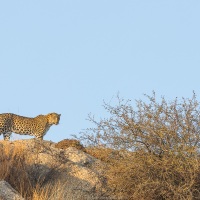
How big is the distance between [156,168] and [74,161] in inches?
111

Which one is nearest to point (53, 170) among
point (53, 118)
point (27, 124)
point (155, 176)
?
point (155, 176)

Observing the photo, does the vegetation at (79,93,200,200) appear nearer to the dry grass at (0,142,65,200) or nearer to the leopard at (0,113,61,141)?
the dry grass at (0,142,65,200)

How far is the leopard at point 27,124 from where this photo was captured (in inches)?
920

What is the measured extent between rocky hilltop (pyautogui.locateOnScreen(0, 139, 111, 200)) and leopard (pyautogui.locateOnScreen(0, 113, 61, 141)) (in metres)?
7.14

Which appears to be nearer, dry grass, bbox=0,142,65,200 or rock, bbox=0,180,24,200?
rock, bbox=0,180,24,200

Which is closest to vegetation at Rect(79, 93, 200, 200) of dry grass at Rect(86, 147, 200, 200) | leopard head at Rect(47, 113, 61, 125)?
dry grass at Rect(86, 147, 200, 200)

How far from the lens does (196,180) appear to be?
13641 mm

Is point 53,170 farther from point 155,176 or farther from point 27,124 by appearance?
point 27,124

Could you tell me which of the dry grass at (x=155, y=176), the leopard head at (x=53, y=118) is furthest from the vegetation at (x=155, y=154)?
the leopard head at (x=53, y=118)

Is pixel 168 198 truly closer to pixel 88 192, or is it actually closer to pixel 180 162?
pixel 180 162

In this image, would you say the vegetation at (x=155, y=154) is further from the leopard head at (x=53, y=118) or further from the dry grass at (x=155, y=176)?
the leopard head at (x=53, y=118)

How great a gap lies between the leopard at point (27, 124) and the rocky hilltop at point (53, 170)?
714cm

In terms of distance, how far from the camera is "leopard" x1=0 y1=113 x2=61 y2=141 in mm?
23375

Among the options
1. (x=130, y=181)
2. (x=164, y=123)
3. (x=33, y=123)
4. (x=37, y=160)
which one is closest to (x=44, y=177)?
(x=37, y=160)
